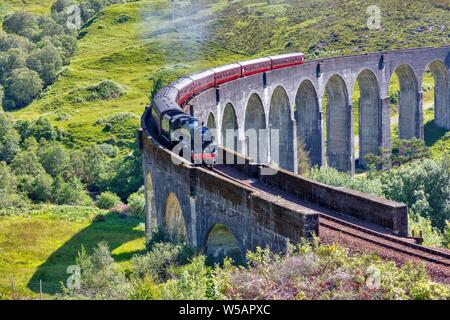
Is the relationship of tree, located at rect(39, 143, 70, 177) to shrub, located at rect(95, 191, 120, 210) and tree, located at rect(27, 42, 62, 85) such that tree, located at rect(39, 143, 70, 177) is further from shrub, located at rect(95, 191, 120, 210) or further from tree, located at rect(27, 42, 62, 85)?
tree, located at rect(27, 42, 62, 85)

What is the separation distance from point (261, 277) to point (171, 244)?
499 inches

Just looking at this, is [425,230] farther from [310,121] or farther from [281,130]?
[310,121]

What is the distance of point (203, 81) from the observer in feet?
159

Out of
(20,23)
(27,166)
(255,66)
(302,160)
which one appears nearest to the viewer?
(255,66)

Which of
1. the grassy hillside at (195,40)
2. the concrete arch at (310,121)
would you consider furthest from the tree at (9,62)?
the concrete arch at (310,121)

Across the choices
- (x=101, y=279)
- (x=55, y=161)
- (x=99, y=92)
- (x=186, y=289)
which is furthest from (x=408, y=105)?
(x=186, y=289)

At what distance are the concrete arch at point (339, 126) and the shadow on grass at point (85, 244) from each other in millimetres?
18495

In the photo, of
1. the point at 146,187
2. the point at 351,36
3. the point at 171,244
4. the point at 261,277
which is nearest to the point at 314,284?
the point at 261,277

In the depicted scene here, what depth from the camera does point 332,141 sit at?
60.3 meters

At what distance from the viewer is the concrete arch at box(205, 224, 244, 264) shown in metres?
28.4

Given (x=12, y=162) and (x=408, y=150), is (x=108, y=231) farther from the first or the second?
(x=408, y=150)

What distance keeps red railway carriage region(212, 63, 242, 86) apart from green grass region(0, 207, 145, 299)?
10260 mm

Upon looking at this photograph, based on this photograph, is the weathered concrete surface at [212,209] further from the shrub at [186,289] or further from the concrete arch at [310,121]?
the concrete arch at [310,121]

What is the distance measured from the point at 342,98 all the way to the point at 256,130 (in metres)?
11.0
